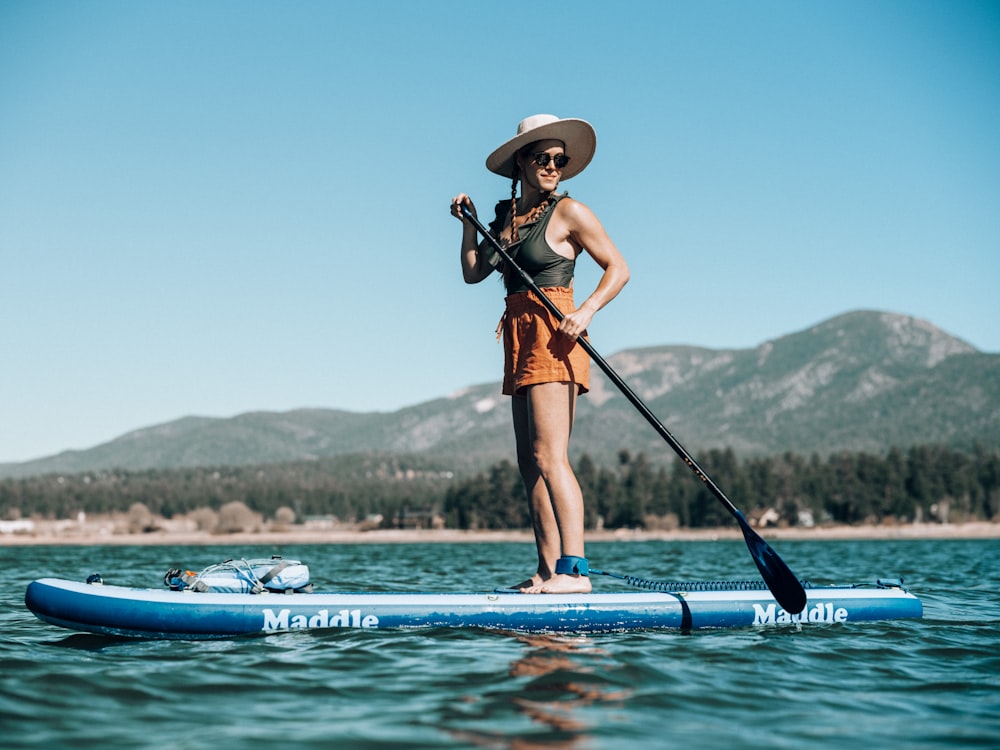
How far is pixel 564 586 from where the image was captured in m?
6.86

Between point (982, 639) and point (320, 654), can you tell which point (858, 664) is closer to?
point (982, 639)

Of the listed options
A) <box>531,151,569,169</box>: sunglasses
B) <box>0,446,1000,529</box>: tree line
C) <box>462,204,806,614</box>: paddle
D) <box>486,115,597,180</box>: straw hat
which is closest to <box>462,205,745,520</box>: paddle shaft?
<box>462,204,806,614</box>: paddle

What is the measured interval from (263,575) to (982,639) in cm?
486

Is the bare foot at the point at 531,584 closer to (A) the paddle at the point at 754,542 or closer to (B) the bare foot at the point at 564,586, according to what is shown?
(B) the bare foot at the point at 564,586

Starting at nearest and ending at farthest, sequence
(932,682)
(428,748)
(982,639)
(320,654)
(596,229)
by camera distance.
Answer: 1. (428,748)
2. (932,682)
3. (320,654)
4. (982,639)
5. (596,229)

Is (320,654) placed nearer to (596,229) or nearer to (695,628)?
(695,628)

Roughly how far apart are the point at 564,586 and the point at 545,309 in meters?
1.93

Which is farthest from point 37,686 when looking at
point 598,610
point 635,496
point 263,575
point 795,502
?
point 795,502

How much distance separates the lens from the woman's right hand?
752 centimetres

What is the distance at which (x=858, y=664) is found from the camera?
5754 mm

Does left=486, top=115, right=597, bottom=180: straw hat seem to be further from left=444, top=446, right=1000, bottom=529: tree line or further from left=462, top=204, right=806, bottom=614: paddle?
left=444, top=446, right=1000, bottom=529: tree line

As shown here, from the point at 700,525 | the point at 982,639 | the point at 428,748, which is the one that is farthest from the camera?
the point at 700,525

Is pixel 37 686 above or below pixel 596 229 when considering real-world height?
below

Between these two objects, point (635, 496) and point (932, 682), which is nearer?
point (932, 682)
